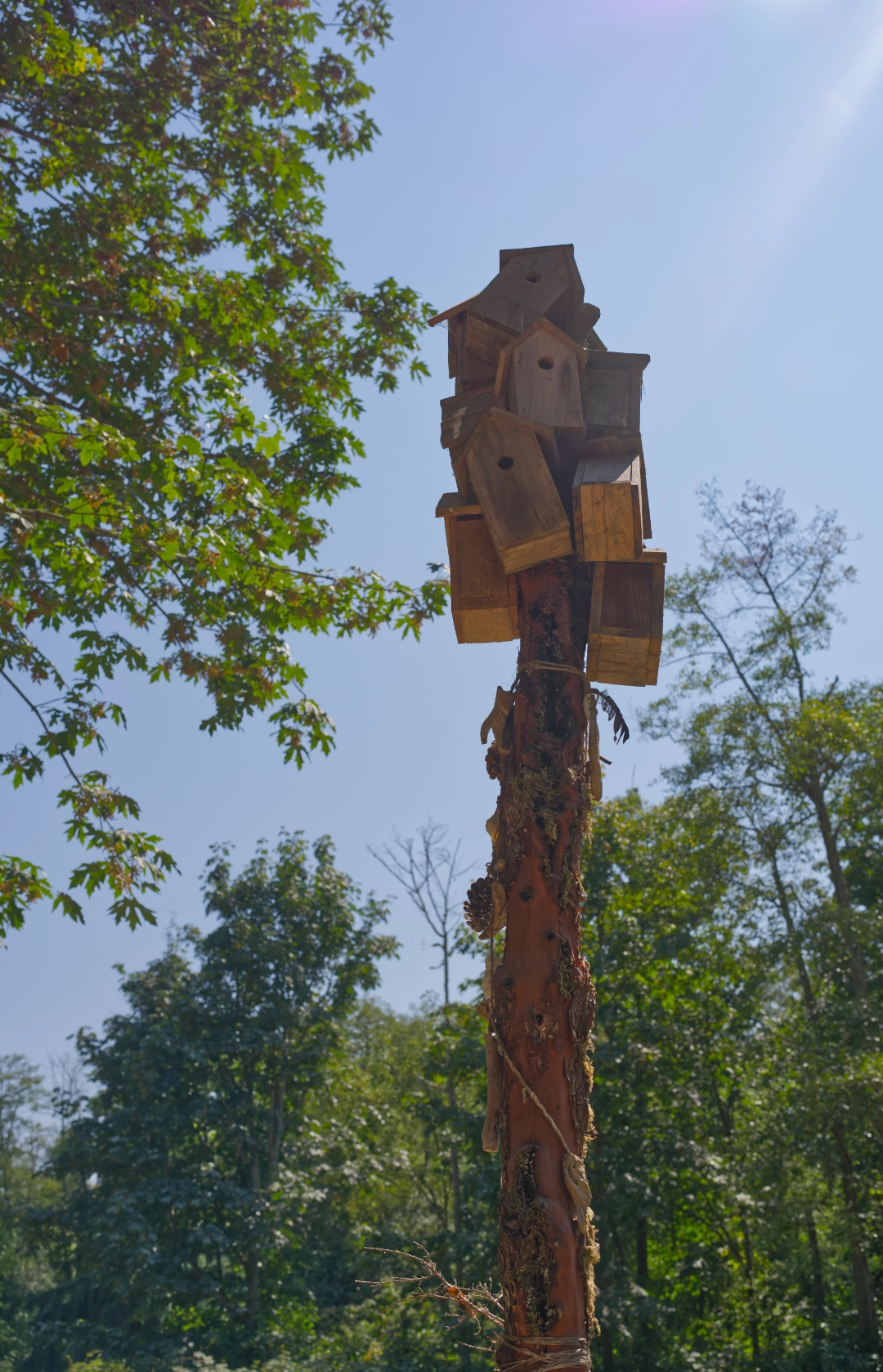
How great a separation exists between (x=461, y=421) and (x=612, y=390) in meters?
0.39

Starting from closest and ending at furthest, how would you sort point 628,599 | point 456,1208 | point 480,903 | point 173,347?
1. point 480,903
2. point 628,599
3. point 173,347
4. point 456,1208

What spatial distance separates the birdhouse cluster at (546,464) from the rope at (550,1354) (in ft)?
4.31

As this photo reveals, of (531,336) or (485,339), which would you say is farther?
(485,339)

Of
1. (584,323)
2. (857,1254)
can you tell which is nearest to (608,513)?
(584,323)

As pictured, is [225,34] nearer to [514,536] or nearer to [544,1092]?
[514,536]

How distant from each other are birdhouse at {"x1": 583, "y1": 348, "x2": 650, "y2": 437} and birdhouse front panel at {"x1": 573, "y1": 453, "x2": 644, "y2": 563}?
206 mm

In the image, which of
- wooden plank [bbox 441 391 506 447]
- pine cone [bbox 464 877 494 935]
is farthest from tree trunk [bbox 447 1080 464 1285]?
wooden plank [bbox 441 391 506 447]

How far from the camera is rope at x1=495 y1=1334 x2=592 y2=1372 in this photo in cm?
153

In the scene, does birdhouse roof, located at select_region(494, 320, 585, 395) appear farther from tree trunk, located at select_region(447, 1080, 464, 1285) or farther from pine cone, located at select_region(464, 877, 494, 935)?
tree trunk, located at select_region(447, 1080, 464, 1285)

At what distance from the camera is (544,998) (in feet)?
5.74

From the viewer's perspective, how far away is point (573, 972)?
70.2 inches

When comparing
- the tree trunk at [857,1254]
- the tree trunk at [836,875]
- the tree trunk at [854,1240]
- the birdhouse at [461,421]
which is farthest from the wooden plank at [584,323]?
the tree trunk at [836,875]

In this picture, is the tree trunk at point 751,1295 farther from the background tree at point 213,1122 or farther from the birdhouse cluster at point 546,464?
the birdhouse cluster at point 546,464

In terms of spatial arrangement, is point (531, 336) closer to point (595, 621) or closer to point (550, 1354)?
point (595, 621)
